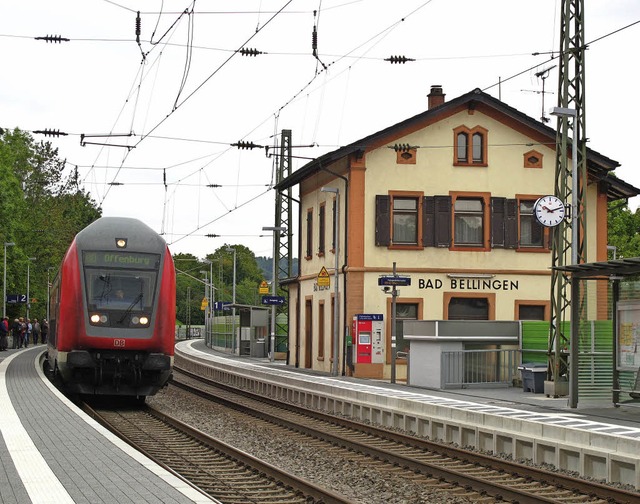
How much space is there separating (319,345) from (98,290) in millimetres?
17296

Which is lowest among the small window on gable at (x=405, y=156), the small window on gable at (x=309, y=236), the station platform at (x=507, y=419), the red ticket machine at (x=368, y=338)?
the station platform at (x=507, y=419)

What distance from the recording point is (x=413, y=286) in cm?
3500

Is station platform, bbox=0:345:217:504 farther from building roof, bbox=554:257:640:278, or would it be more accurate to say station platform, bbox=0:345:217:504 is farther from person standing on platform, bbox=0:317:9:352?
person standing on platform, bbox=0:317:9:352

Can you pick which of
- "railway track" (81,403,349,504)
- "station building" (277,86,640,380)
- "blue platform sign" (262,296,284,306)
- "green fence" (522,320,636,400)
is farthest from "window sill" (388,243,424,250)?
"railway track" (81,403,349,504)

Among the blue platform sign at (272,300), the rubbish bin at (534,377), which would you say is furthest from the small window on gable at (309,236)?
the rubbish bin at (534,377)

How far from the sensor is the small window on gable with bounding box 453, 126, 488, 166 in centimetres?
3594

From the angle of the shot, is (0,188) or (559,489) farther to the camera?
(0,188)

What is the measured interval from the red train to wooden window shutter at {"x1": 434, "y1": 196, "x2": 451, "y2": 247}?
14.2m

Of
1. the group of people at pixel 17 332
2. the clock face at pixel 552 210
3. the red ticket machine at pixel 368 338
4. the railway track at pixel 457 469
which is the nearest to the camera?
the railway track at pixel 457 469

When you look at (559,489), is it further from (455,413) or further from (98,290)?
(98,290)

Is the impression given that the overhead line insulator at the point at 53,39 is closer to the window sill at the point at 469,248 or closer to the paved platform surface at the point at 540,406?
the paved platform surface at the point at 540,406

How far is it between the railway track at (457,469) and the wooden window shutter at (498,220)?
1530 cm

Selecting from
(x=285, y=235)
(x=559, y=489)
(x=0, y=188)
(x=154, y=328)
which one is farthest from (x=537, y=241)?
(x=0, y=188)

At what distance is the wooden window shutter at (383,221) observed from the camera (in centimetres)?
3500
